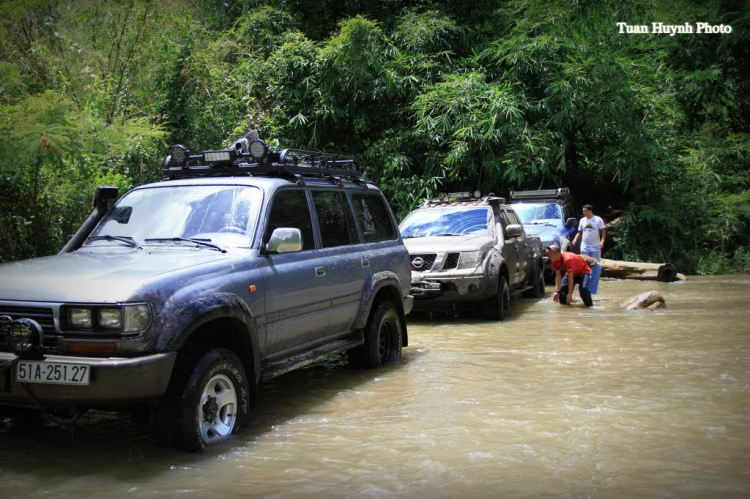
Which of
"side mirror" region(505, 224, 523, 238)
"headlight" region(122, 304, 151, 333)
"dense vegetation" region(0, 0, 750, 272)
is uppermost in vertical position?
"dense vegetation" region(0, 0, 750, 272)

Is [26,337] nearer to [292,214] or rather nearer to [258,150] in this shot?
[292,214]

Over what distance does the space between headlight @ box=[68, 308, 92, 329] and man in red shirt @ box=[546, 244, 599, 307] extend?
29.9ft

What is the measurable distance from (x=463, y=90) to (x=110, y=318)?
46.4ft

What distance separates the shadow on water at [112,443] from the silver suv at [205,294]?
171mm

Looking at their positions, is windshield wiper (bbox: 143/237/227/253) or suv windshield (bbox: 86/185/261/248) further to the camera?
suv windshield (bbox: 86/185/261/248)

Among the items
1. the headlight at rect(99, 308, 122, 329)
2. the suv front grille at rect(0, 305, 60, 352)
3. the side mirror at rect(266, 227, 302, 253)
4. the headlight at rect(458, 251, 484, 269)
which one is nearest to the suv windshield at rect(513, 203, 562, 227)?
the headlight at rect(458, 251, 484, 269)

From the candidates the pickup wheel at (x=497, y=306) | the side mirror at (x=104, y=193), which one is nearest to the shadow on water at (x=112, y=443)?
the side mirror at (x=104, y=193)

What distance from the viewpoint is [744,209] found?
18.7 m

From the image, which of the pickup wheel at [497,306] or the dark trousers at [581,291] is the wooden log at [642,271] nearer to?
the dark trousers at [581,291]

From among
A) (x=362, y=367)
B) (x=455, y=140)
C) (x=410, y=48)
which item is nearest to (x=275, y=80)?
(x=410, y=48)

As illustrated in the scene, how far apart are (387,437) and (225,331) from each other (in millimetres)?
1360

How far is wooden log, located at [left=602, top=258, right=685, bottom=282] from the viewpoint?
16.5 meters

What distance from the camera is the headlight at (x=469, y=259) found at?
10371 mm

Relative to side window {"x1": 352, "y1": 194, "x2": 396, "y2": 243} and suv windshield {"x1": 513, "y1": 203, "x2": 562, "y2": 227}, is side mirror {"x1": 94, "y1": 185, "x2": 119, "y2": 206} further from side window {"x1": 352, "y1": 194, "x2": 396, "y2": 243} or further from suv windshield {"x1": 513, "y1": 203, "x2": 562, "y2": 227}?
suv windshield {"x1": 513, "y1": 203, "x2": 562, "y2": 227}
